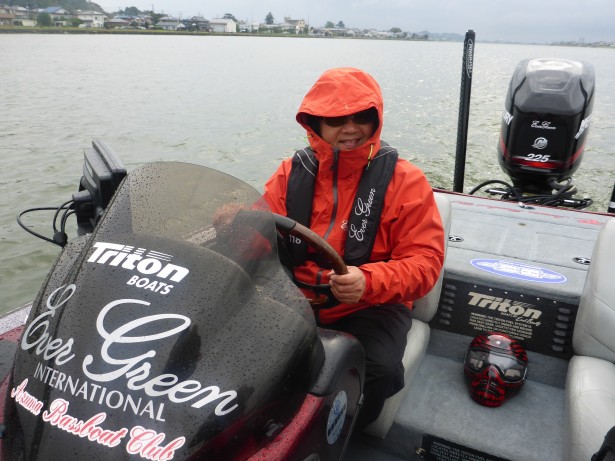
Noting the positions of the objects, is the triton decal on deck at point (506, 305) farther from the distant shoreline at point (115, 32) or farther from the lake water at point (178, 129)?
the distant shoreline at point (115, 32)

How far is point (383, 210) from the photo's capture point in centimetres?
198

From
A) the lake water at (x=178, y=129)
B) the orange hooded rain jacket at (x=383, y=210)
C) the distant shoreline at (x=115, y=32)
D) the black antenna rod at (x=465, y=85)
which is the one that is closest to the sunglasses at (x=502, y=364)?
the orange hooded rain jacket at (x=383, y=210)

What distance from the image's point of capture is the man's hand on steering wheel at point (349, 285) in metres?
1.54

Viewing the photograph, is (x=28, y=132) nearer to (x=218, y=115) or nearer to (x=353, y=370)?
(x=218, y=115)

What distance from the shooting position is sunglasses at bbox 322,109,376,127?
1974mm

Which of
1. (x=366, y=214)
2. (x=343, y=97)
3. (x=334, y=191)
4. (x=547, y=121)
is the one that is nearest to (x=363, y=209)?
(x=366, y=214)

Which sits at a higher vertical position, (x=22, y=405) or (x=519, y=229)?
(x=22, y=405)

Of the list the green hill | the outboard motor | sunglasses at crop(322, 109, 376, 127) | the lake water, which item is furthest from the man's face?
the green hill

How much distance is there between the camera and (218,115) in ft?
42.4

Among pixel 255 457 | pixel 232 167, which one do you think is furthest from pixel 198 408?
pixel 232 167

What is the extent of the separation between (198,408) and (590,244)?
261cm

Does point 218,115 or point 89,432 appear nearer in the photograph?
point 89,432

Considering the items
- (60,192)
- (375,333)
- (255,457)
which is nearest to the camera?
(255,457)

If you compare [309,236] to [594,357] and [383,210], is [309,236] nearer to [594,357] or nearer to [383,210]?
[383,210]
